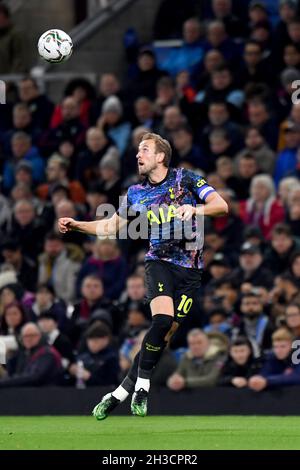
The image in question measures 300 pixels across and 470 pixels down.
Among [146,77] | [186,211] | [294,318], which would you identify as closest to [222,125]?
[146,77]

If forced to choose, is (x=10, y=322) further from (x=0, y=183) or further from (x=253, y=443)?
(x=253, y=443)

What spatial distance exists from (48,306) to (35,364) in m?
1.84

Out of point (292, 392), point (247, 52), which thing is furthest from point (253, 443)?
point (247, 52)

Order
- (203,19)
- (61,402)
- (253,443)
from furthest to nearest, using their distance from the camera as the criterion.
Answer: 1. (203,19)
2. (61,402)
3. (253,443)

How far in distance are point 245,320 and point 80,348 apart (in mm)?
2015

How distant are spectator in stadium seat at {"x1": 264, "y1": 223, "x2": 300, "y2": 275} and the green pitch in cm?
292

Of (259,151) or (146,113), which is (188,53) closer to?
(146,113)

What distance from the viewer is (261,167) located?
1877cm

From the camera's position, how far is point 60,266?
19094mm

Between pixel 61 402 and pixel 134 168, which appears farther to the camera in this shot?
pixel 134 168

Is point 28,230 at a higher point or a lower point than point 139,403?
higher

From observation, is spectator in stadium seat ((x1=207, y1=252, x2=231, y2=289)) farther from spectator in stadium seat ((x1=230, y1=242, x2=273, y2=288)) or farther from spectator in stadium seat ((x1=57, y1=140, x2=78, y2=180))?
spectator in stadium seat ((x1=57, y1=140, x2=78, y2=180))

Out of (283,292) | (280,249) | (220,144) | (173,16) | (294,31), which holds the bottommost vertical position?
(283,292)

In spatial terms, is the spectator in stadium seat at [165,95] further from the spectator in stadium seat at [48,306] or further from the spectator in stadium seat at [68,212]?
the spectator in stadium seat at [48,306]
